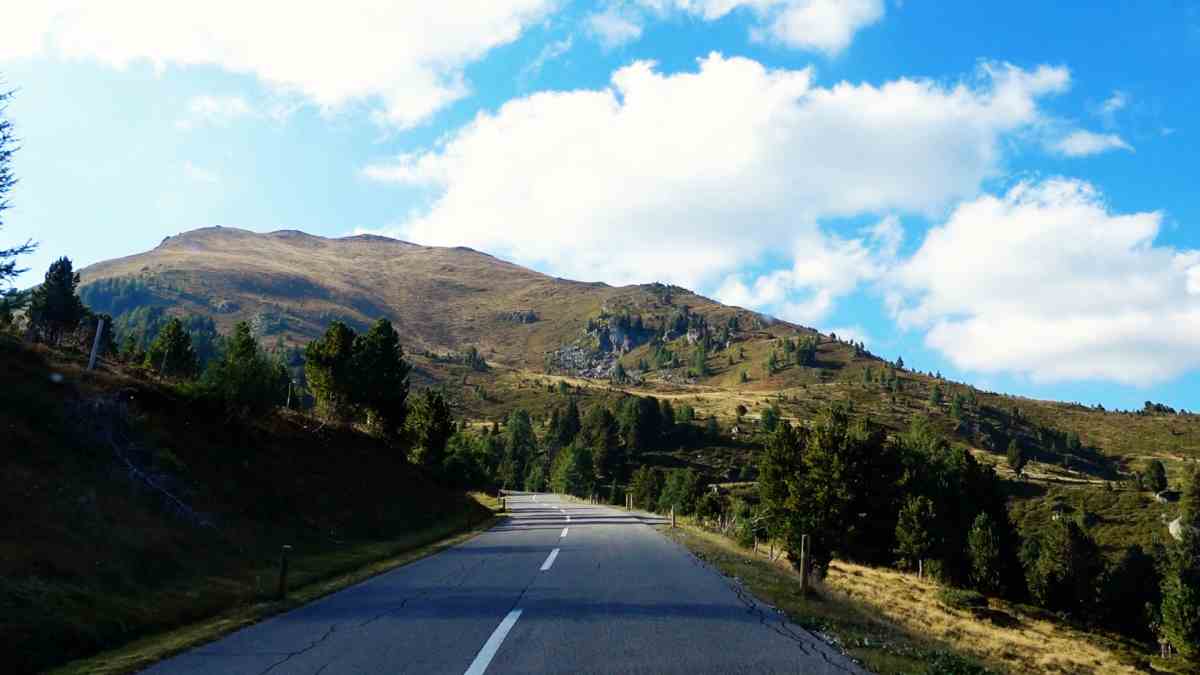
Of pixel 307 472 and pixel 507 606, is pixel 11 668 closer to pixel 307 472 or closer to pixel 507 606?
pixel 507 606

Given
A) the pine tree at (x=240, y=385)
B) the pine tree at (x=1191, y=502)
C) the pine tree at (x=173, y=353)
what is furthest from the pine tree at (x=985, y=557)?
the pine tree at (x=173, y=353)

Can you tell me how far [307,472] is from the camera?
32906 millimetres

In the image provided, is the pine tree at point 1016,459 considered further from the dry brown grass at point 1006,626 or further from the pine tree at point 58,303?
the pine tree at point 58,303

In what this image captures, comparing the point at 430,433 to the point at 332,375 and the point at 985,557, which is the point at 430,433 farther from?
the point at 985,557

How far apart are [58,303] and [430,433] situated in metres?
35.8

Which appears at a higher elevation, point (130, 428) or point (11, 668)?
point (130, 428)

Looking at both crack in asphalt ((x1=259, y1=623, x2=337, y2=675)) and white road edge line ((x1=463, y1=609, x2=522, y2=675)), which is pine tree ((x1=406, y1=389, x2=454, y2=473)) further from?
white road edge line ((x1=463, y1=609, x2=522, y2=675))

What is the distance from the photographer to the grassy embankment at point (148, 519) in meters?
11.8

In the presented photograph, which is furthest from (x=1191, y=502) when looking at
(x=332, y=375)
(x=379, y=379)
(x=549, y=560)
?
(x=549, y=560)

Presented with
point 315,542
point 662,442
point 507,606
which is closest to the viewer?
point 507,606

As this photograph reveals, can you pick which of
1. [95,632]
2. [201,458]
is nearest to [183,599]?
[95,632]

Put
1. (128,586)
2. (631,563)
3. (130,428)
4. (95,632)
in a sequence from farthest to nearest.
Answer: (130,428), (631,563), (128,586), (95,632)

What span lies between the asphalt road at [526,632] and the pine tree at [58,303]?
5772cm

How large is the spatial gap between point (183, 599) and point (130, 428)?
11.8m
